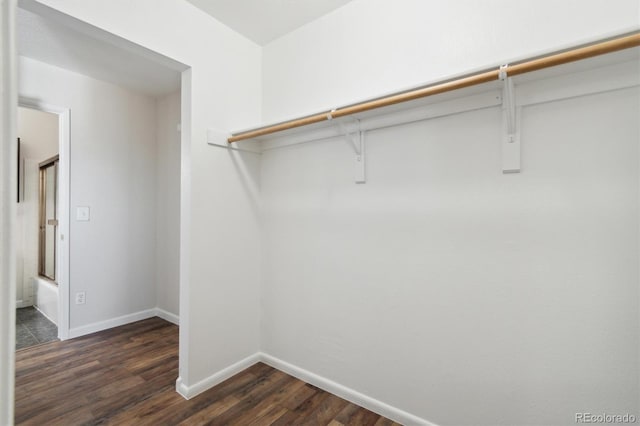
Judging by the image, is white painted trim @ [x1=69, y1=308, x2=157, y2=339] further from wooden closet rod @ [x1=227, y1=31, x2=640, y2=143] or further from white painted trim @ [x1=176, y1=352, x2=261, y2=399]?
wooden closet rod @ [x1=227, y1=31, x2=640, y2=143]

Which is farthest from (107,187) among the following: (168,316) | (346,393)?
(346,393)

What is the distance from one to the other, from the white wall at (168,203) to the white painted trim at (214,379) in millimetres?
1266

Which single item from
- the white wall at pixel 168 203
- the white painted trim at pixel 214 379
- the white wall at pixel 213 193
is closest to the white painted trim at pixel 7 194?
the white wall at pixel 213 193

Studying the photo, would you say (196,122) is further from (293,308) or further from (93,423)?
(93,423)

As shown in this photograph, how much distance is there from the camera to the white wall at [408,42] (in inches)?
49.7

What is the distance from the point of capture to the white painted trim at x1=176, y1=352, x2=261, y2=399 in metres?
1.89

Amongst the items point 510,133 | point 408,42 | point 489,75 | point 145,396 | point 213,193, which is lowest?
point 145,396

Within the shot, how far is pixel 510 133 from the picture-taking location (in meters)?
1.35

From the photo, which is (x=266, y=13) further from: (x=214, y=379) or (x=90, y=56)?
(x=214, y=379)

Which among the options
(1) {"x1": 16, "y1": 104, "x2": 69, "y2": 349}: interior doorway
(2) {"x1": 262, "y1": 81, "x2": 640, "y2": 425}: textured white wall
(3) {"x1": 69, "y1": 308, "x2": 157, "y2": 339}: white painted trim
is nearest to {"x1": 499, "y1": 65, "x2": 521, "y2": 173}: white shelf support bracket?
(2) {"x1": 262, "y1": 81, "x2": 640, "y2": 425}: textured white wall

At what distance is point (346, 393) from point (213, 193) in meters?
1.50

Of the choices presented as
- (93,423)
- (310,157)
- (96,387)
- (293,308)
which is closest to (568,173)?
(310,157)

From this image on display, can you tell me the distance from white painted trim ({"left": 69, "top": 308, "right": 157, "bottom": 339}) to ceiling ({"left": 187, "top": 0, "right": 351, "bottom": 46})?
284 cm

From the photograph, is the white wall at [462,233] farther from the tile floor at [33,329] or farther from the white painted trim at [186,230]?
the tile floor at [33,329]
